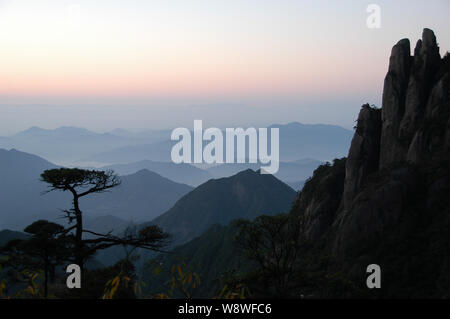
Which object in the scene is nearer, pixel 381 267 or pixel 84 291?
pixel 84 291

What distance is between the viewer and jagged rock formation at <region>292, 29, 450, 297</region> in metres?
31.4

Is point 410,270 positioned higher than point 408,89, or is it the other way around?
point 408,89

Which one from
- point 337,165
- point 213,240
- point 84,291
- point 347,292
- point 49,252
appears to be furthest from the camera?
point 213,240

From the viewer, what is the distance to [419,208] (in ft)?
115

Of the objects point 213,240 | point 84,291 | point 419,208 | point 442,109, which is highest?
point 442,109

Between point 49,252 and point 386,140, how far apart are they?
37.9 metres

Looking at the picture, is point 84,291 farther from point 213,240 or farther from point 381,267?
point 213,240

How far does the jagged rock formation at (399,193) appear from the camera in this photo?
31.4 metres

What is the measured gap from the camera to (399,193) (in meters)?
36.0

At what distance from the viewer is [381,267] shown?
33.1 metres
